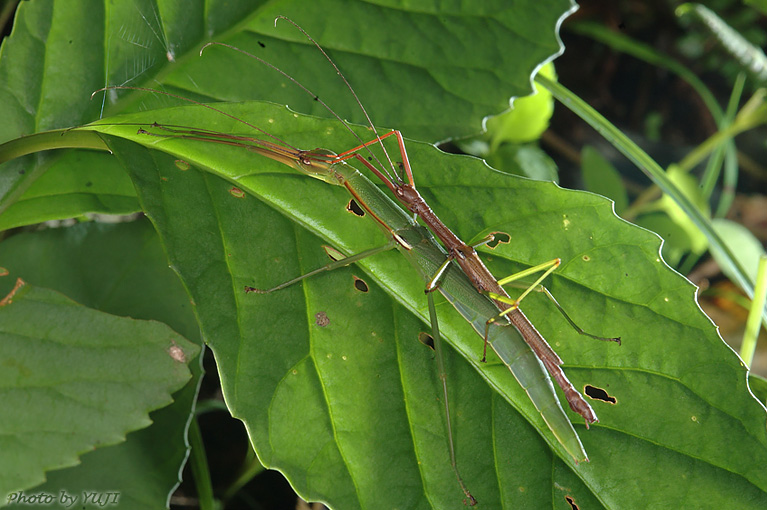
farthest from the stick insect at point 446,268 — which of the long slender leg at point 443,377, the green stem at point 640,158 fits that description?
the green stem at point 640,158

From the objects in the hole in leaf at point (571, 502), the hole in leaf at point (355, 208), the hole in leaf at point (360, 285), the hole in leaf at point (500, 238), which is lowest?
the hole in leaf at point (571, 502)

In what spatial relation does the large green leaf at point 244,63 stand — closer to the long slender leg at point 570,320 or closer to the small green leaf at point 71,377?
the small green leaf at point 71,377

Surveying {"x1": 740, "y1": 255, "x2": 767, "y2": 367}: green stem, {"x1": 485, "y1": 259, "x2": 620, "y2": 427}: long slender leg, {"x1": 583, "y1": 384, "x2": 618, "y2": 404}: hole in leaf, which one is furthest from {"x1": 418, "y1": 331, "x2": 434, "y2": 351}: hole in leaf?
{"x1": 740, "y1": 255, "x2": 767, "y2": 367}: green stem

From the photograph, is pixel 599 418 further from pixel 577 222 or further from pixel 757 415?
pixel 577 222

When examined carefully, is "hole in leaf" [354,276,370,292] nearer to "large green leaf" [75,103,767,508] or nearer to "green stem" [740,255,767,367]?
"large green leaf" [75,103,767,508]

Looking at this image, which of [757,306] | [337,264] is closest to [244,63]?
[337,264]

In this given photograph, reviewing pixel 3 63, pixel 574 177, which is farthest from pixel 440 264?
pixel 574 177
